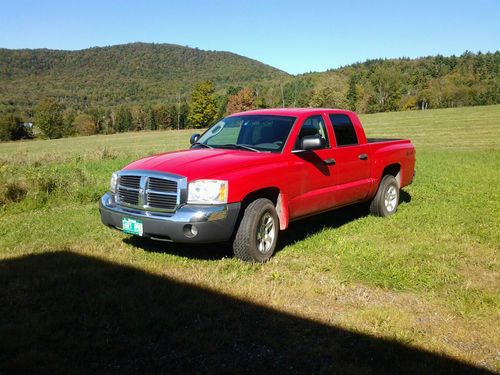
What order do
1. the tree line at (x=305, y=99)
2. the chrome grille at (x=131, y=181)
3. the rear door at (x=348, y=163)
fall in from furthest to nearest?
the tree line at (x=305, y=99) → the rear door at (x=348, y=163) → the chrome grille at (x=131, y=181)

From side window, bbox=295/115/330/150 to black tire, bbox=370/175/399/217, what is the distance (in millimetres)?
1809

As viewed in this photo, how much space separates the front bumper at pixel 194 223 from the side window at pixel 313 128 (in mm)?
1581

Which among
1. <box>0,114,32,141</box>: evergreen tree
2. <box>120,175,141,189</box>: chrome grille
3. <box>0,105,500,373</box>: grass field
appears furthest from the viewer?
<box>0,114,32,141</box>: evergreen tree

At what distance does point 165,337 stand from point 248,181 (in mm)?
2125

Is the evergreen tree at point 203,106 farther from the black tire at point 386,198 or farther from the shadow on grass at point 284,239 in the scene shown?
the black tire at point 386,198

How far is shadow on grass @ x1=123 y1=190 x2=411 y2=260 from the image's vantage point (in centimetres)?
582

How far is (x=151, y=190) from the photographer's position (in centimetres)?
513

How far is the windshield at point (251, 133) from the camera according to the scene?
237 inches

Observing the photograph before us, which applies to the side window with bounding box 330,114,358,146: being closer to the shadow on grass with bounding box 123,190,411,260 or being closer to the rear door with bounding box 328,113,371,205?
the rear door with bounding box 328,113,371,205

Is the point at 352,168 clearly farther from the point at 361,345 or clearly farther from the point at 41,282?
the point at 41,282

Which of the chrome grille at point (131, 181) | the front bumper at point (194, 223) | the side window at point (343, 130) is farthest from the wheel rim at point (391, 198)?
the chrome grille at point (131, 181)

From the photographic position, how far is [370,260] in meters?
5.55

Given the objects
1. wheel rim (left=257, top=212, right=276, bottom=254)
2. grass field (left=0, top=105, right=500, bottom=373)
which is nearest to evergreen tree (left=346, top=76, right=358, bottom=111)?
grass field (left=0, top=105, right=500, bottom=373)

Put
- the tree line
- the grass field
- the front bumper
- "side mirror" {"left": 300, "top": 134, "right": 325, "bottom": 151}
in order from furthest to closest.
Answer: the tree line → "side mirror" {"left": 300, "top": 134, "right": 325, "bottom": 151} → the front bumper → the grass field
